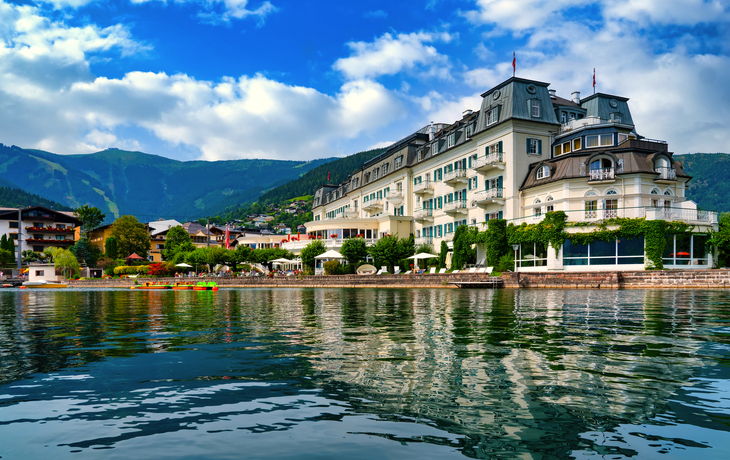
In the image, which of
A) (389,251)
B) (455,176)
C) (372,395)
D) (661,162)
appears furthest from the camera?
(389,251)

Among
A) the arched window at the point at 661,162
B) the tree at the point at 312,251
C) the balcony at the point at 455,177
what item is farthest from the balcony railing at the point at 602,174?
the tree at the point at 312,251

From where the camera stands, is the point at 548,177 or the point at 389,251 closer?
the point at 548,177

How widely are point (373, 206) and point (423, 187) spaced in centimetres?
1517

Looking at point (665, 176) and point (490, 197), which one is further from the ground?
point (665, 176)

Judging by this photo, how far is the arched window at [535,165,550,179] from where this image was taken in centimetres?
4759

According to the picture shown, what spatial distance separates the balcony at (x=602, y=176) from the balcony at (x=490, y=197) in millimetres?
9013

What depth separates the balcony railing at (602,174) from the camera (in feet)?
143

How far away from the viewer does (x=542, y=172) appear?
48125 millimetres

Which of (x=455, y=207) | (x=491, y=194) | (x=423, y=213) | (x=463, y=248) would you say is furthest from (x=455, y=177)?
(x=423, y=213)

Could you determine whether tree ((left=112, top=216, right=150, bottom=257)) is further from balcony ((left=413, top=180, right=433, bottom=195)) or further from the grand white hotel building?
balcony ((left=413, top=180, right=433, bottom=195))

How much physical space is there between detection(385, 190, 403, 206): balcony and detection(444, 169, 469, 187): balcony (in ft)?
38.5

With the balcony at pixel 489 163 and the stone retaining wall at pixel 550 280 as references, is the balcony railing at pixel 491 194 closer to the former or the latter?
the balcony at pixel 489 163

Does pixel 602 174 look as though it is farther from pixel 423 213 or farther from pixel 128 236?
pixel 128 236

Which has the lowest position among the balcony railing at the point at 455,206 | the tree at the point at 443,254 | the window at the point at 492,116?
the tree at the point at 443,254
